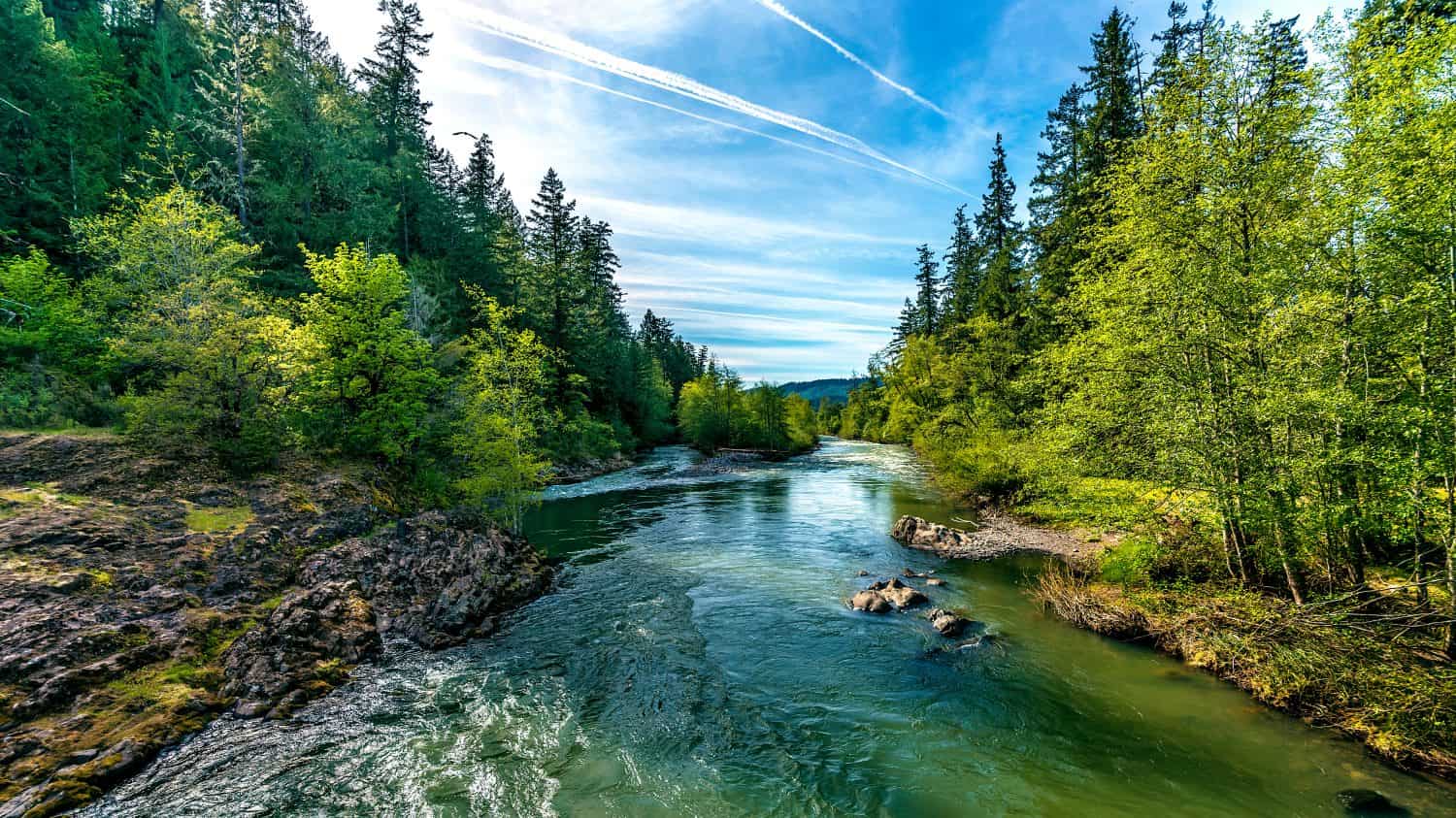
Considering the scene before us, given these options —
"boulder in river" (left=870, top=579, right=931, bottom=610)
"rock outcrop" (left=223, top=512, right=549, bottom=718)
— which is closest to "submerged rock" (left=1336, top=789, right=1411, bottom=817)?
"boulder in river" (left=870, top=579, right=931, bottom=610)

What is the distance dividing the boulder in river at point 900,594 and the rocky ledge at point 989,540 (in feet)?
15.8

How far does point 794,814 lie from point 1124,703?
7.07 m

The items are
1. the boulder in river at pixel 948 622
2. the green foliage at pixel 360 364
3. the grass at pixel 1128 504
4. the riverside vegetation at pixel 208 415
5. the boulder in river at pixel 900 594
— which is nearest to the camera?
the riverside vegetation at pixel 208 415

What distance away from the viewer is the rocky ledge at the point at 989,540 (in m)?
19.0

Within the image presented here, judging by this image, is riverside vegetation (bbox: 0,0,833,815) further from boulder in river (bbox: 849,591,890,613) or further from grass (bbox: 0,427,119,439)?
boulder in river (bbox: 849,591,890,613)

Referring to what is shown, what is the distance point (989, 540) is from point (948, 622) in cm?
919

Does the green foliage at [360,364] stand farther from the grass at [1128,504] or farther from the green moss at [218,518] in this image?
the grass at [1128,504]

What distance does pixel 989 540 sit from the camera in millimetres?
20578

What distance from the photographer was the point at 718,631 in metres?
13.1

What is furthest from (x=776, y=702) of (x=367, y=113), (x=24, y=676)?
(x=367, y=113)

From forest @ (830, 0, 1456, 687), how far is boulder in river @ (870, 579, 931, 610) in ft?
15.7

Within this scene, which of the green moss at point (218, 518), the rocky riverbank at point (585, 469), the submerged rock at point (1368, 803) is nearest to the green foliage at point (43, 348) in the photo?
the green moss at point (218, 518)

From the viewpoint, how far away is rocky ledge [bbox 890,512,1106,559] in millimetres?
18984

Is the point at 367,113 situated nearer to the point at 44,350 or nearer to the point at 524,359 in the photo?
the point at 44,350
